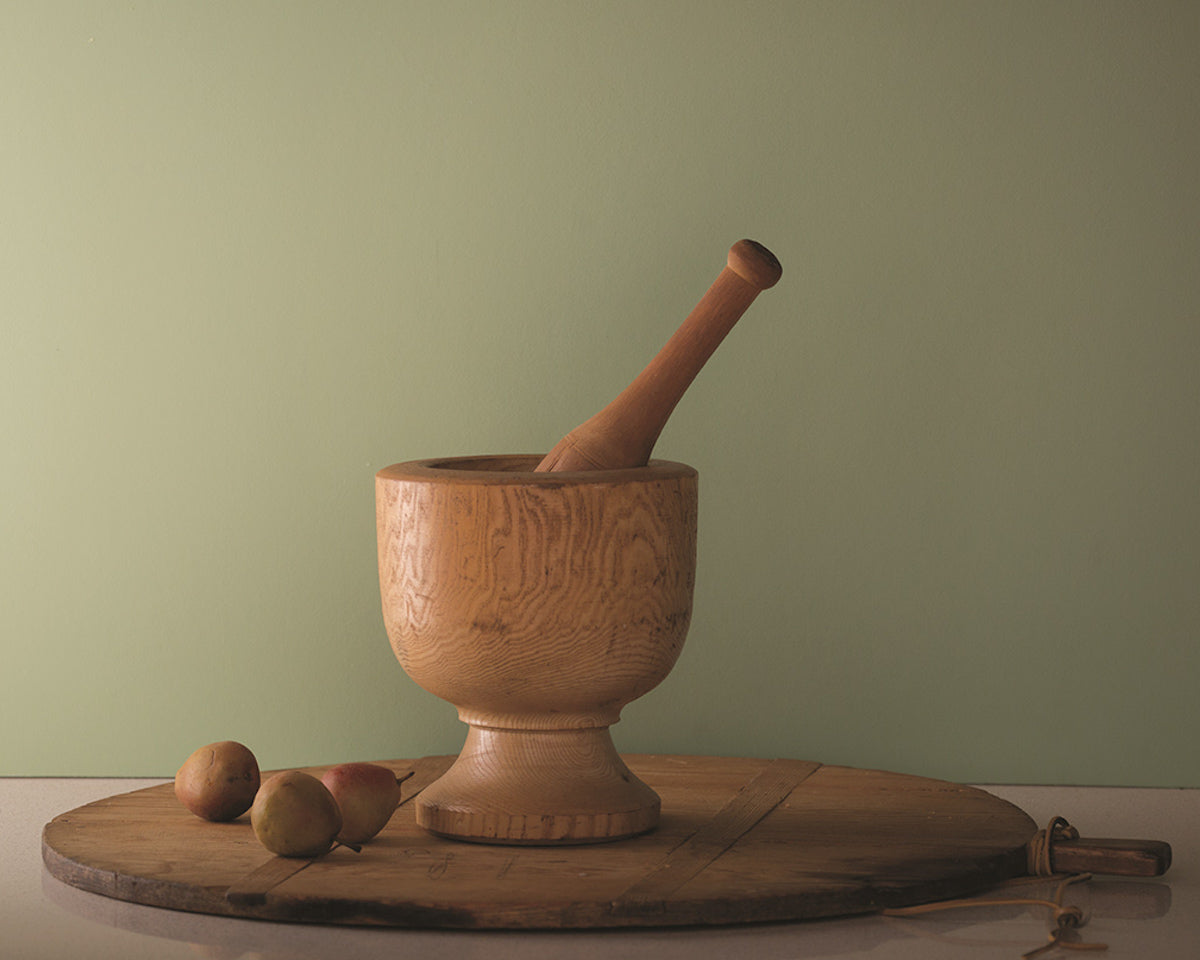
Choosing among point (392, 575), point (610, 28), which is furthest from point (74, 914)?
point (610, 28)

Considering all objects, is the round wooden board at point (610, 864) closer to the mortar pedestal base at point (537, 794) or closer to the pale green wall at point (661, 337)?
the mortar pedestal base at point (537, 794)

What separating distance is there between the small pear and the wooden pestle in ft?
1.14

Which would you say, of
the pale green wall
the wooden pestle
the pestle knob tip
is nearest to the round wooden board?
the pale green wall

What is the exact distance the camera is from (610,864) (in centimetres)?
131

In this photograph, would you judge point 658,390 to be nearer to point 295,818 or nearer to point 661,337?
point 661,337

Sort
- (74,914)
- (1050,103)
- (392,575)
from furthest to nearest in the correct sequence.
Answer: (1050,103) → (392,575) → (74,914)

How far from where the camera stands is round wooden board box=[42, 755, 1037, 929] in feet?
3.94

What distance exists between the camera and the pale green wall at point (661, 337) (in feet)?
5.55

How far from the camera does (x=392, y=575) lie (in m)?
1.40

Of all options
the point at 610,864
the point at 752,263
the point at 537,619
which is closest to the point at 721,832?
the point at 610,864

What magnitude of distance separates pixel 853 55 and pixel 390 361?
0.59 metres

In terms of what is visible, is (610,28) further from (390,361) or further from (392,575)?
(392,575)

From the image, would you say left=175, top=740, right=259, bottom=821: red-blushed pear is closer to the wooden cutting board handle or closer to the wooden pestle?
the wooden pestle

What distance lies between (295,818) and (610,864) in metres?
0.26
